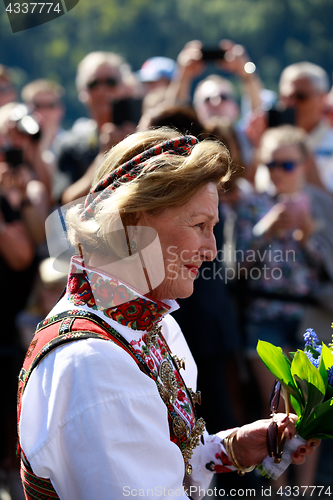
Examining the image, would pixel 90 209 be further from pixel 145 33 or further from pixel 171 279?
pixel 145 33

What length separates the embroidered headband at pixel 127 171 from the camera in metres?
1.58

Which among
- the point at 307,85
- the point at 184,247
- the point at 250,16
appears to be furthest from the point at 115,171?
the point at 250,16

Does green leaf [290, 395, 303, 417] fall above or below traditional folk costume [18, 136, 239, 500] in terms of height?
below

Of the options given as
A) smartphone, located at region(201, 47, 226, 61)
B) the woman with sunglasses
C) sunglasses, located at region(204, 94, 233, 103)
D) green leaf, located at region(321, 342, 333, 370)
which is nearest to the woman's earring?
green leaf, located at region(321, 342, 333, 370)

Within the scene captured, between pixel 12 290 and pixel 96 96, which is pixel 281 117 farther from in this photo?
pixel 12 290

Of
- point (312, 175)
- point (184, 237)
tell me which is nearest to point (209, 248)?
point (184, 237)

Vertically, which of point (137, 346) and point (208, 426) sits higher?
point (137, 346)

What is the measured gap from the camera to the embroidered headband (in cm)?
158

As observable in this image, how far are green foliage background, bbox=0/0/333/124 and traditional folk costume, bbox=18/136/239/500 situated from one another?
16.5 m

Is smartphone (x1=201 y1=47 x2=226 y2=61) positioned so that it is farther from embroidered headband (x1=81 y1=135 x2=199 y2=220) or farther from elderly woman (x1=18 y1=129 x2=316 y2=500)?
embroidered headband (x1=81 y1=135 x2=199 y2=220)

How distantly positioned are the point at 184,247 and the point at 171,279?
0.10m

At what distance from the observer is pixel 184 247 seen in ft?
5.43

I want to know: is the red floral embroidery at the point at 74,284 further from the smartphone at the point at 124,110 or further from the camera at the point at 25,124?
the camera at the point at 25,124

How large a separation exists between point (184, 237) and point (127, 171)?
0.25m
